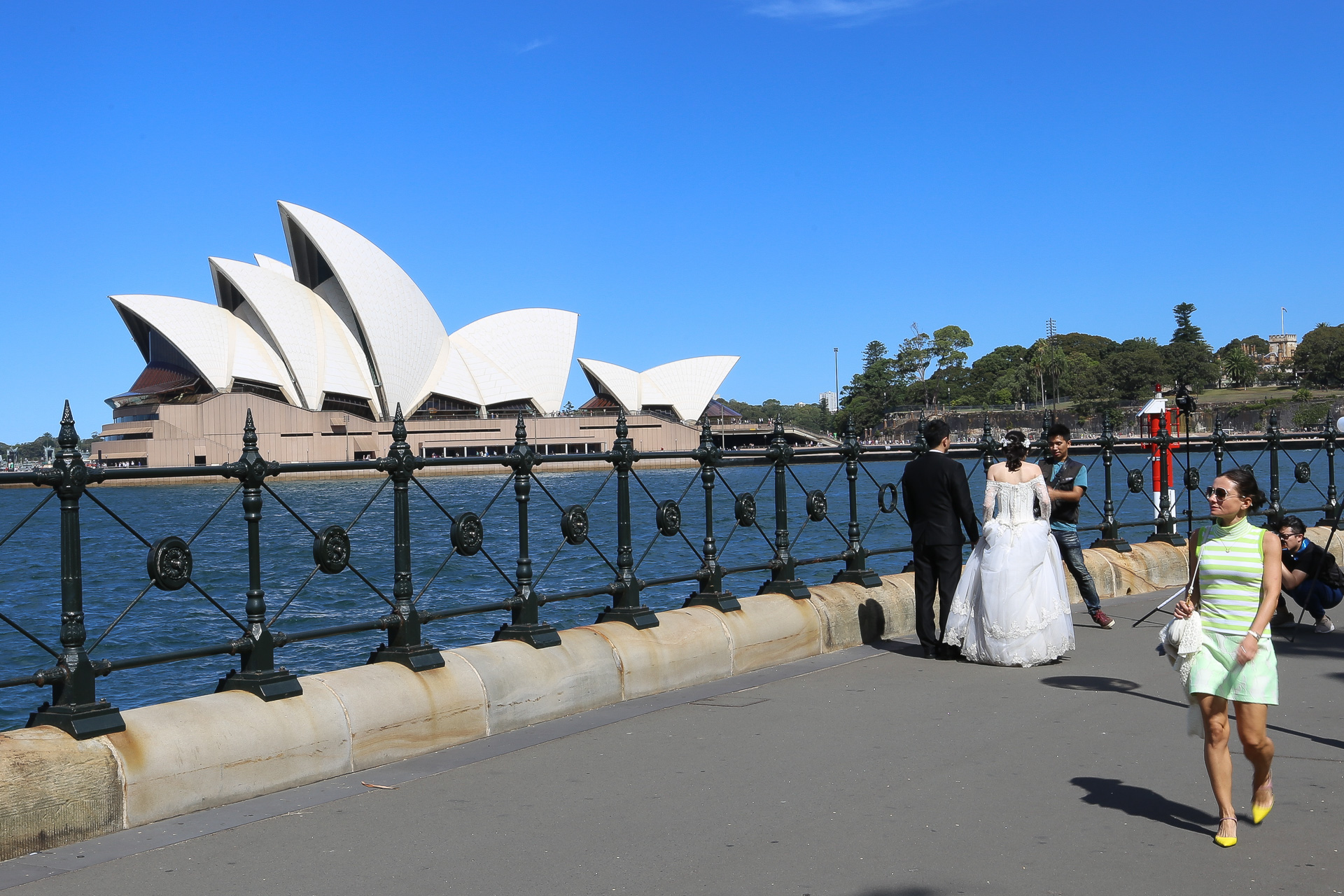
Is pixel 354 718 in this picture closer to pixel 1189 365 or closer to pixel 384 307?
pixel 384 307

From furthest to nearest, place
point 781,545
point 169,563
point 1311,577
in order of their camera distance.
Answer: point 1311,577, point 781,545, point 169,563

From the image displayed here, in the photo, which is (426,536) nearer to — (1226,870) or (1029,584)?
(1029,584)

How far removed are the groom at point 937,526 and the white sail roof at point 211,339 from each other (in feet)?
231

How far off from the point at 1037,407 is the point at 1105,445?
127 metres

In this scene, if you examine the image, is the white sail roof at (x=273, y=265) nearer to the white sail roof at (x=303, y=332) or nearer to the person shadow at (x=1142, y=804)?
the white sail roof at (x=303, y=332)

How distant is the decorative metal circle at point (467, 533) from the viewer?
17.4 feet

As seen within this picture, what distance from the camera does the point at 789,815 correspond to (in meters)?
3.61

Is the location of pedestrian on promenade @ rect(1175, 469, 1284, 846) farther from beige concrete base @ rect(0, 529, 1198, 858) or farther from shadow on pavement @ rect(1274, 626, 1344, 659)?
shadow on pavement @ rect(1274, 626, 1344, 659)

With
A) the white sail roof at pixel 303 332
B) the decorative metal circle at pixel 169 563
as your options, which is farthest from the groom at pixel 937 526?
the white sail roof at pixel 303 332

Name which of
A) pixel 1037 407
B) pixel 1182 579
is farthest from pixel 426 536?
pixel 1037 407

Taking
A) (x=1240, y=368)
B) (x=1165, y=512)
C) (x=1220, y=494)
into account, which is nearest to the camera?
(x=1220, y=494)

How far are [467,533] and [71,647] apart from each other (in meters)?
1.90

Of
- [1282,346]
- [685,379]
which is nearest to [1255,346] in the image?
[1282,346]

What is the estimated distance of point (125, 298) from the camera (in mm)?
70188
